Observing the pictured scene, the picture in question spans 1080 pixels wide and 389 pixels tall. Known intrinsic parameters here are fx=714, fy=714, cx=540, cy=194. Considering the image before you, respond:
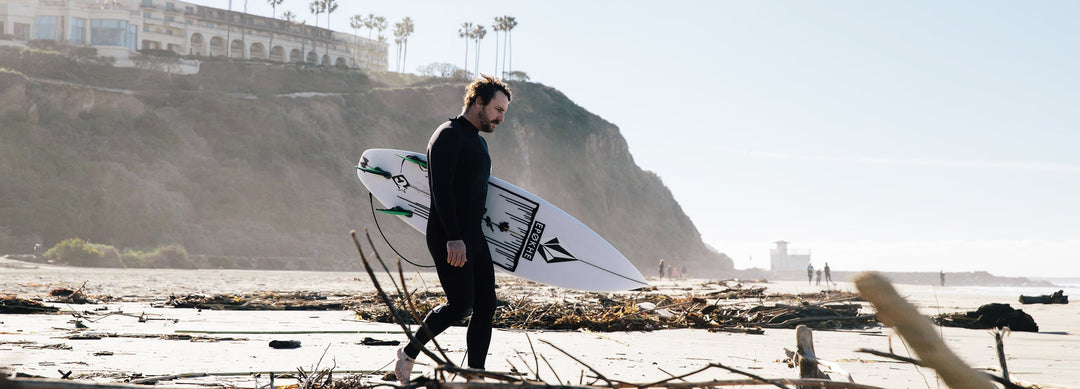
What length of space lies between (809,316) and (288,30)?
76.0 meters

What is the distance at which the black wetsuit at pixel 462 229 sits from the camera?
3191 millimetres

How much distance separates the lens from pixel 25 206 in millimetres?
34375

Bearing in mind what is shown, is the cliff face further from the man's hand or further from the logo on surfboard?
the man's hand

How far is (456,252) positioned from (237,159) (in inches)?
1733

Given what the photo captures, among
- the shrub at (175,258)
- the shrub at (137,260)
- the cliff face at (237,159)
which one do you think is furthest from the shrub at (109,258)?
the cliff face at (237,159)

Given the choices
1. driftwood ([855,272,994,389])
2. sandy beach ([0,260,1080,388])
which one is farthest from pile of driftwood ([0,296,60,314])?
Answer: driftwood ([855,272,994,389])

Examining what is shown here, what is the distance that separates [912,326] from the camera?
2.48 ft

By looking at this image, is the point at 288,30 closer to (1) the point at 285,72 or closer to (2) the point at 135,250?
(1) the point at 285,72

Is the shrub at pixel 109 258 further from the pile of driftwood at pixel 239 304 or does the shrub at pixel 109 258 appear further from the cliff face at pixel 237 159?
the pile of driftwood at pixel 239 304

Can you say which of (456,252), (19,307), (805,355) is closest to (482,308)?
(456,252)

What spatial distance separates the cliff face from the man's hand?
35762mm

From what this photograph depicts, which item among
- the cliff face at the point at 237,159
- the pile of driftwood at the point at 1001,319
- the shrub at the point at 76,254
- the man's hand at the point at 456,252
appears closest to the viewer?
the man's hand at the point at 456,252

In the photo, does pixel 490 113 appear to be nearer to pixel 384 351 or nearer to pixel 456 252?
pixel 456 252

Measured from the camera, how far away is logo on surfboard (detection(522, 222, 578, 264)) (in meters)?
4.56
